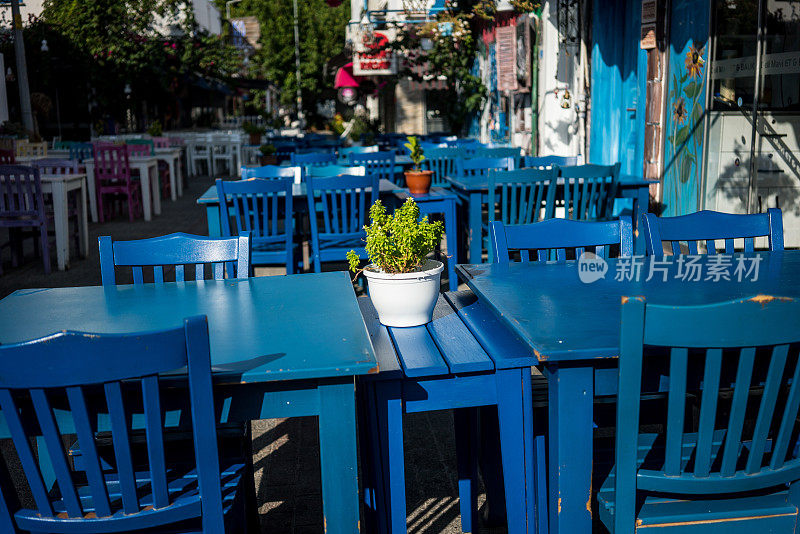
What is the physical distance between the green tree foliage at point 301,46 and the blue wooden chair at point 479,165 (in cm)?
2399

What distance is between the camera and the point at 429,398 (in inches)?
83.7

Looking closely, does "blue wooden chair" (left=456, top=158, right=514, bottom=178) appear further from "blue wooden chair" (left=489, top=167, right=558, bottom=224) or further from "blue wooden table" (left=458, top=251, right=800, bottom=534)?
"blue wooden table" (left=458, top=251, right=800, bottom=534)

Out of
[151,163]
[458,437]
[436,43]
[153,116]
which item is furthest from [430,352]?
[153,116]

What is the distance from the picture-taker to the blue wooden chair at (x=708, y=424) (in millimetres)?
1655

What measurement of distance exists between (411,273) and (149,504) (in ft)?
3.15

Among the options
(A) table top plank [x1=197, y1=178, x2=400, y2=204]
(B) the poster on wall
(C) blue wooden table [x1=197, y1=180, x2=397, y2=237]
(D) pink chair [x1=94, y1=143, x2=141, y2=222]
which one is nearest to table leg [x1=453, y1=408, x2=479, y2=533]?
(C) blue wooden table [x1=197, y1=180, x2=397, y2=237]

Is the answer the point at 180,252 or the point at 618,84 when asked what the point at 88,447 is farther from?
the point at 618,84

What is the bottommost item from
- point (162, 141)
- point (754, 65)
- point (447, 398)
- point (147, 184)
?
point (447, 398)

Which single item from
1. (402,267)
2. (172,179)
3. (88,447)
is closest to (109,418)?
(88,447)

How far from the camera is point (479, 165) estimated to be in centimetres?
703

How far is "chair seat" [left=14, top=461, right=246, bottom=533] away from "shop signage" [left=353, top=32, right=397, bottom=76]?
12918 mm

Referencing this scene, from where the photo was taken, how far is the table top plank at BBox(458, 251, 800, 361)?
1.99 meters

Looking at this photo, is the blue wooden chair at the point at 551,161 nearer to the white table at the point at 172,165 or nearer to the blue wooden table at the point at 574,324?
the blue wooden table at the point at 574,324

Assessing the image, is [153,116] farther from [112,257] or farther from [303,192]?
[112,257]
